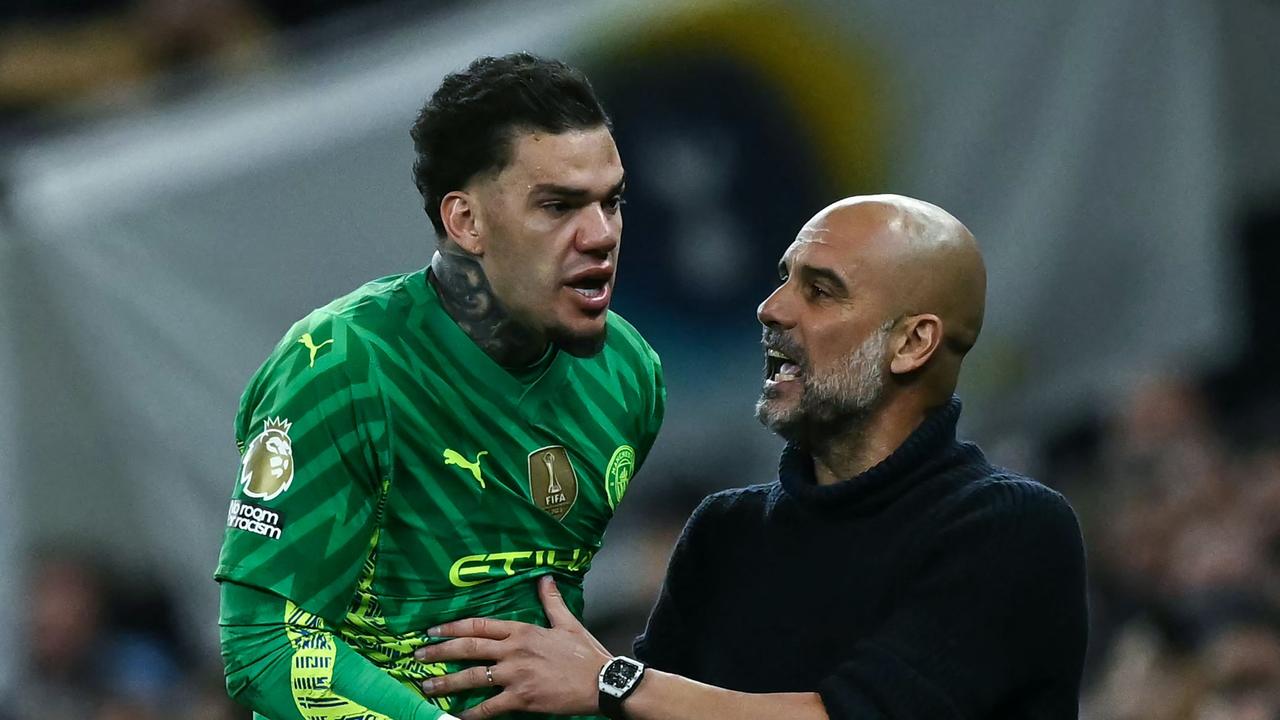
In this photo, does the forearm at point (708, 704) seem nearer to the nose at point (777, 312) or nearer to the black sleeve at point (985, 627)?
the black sleeve at point (985, 627)

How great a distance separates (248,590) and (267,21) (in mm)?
4933

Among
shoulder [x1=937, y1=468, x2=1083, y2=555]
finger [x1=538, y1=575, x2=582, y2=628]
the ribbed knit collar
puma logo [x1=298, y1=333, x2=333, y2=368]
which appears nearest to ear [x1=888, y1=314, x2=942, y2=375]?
the ribbed knit collar

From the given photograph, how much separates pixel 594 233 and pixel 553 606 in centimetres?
62

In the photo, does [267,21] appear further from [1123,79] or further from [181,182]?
[1123,79]

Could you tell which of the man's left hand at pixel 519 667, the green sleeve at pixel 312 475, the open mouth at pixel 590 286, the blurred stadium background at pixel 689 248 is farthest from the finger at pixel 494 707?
the blurred stadium background at pixel 689 248

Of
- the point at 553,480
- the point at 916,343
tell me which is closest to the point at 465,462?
the point at 553,480

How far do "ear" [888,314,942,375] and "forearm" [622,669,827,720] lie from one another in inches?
22.7

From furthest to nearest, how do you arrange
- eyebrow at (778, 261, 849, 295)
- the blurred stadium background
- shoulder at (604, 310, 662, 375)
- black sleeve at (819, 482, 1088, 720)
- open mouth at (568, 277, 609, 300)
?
the blurred stadium background
shoulder at (604, 310, 662, 375)
eyebrow at (778, 261, 849, 295)
open mouth at (568, 277, 609, 300)
black sleeve at (819, 482, 1088, 720)

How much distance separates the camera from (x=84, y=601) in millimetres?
5922

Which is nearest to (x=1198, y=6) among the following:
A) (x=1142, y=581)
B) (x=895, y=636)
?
(x=1142, y=581)

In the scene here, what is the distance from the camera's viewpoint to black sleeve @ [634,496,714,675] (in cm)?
345

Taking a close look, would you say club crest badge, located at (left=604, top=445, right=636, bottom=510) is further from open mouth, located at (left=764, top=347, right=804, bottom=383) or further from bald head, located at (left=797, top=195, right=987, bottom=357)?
bald head, located at (left=797, top=195, right=987, bottom=357)

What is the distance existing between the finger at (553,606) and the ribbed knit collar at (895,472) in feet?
1.51

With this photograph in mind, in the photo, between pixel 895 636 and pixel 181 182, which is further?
pixel 181 182
